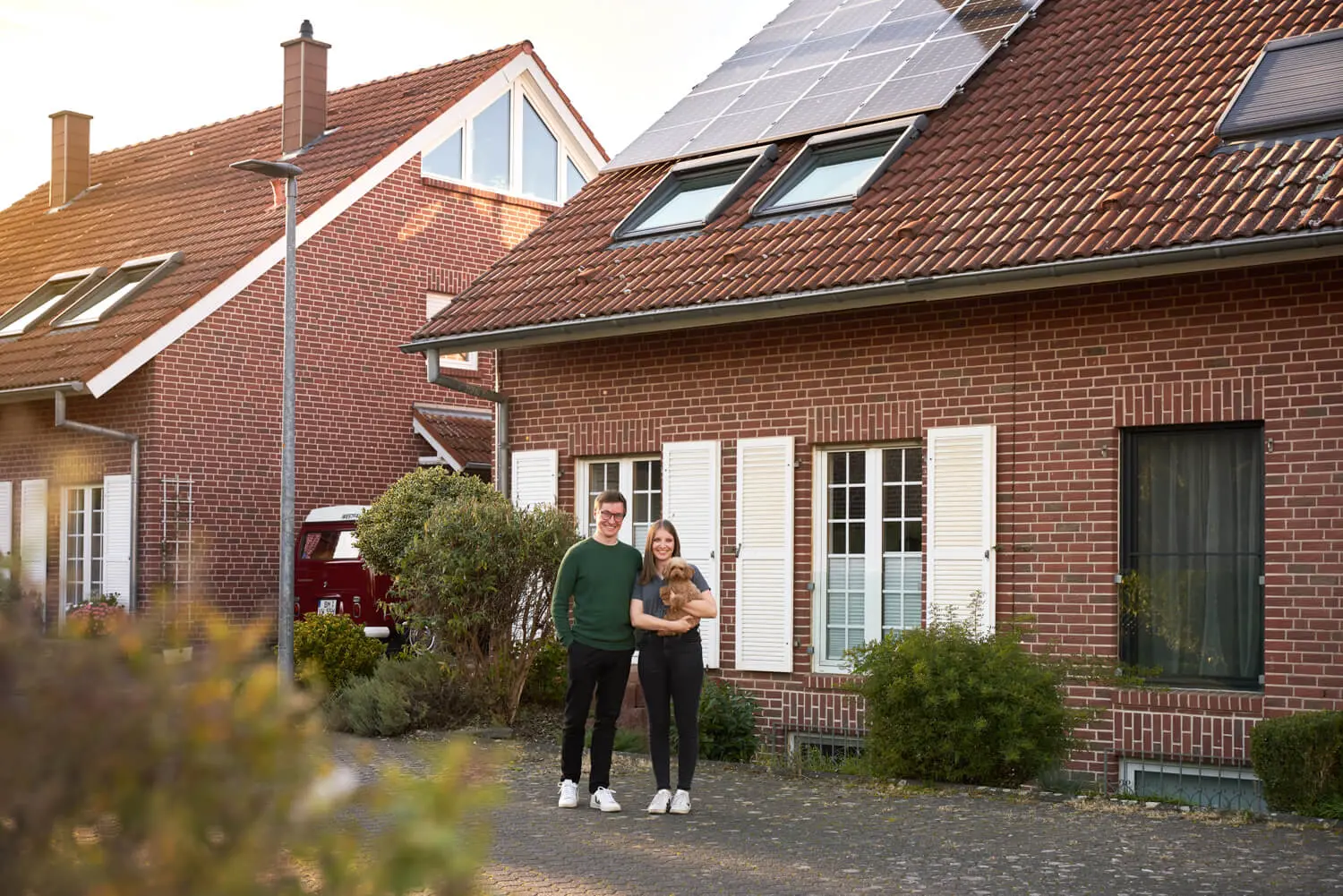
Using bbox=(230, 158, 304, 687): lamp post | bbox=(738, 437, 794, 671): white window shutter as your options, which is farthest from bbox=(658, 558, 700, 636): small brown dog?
bbox=(230, 158, 304, 687): lamp post

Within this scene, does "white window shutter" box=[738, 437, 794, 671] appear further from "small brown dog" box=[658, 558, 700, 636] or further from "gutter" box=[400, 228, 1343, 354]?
"small brown dog" box=[658, 558, 700, 636]

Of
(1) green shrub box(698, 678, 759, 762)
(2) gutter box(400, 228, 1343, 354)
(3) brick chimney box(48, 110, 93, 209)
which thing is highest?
(3) brick chimney box(48, 110, 93, 209)

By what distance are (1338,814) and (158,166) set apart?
2124 cm

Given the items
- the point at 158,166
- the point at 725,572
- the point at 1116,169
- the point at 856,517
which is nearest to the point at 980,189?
the point at 1116,169

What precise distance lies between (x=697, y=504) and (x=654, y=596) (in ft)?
15.3

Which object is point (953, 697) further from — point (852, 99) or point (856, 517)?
point (852, 99)

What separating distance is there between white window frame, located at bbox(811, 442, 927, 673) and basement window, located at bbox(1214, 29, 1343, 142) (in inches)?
127

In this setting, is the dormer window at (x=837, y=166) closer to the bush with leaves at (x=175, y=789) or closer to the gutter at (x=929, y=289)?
the gutter at (x=929, y=289)

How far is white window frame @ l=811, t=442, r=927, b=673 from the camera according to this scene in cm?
1250

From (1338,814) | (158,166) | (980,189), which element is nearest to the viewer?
(1338,814)

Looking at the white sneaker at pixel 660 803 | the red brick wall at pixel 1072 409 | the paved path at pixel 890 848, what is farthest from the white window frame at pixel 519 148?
the white sneaker at pixel 660 803

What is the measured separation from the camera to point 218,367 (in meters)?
19.6

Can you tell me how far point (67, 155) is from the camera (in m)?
26.2

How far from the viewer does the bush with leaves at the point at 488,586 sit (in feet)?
39.9
